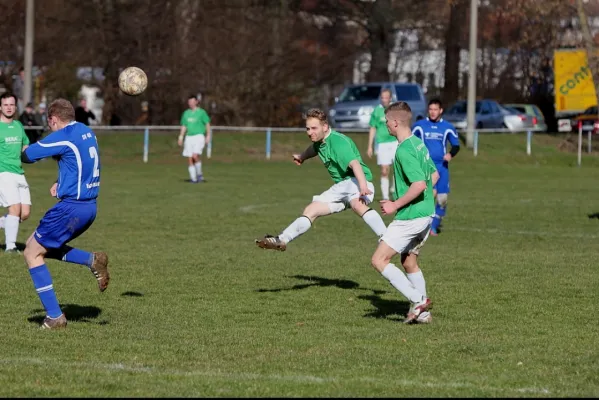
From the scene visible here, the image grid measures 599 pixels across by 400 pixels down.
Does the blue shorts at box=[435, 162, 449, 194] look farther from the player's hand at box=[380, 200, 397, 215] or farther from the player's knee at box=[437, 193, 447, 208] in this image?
the player's hand at box=[380, 200, 397, 215]

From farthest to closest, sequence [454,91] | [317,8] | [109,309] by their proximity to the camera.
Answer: [454,91] → [317,8] → [109,309]

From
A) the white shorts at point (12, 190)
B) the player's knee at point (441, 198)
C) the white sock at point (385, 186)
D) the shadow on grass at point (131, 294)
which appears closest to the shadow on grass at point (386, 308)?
the shadow on grass at point (131, 294)

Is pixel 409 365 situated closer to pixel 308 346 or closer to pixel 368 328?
pixel 308 346

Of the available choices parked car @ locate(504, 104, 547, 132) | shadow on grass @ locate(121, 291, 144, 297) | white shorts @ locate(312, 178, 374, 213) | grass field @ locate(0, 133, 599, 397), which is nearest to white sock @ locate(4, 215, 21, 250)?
grass field @ locate(0, 133, 599, 397)

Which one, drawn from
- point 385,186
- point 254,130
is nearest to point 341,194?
point 385,186

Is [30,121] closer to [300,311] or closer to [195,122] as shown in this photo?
[195,122]

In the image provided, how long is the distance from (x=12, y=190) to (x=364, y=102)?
83.6 ft

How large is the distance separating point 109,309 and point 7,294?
4.17 ft

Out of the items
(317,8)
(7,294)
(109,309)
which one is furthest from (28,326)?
(317,8)

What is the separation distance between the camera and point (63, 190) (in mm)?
8773

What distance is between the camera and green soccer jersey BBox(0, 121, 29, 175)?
1291cm

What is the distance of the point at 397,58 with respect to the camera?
54562 mm

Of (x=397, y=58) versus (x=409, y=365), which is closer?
(x=409, y=365)

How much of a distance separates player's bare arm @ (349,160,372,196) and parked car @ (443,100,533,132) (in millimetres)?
33022
